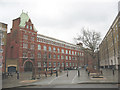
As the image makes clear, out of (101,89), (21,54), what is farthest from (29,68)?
(101,89)

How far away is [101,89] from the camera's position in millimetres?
12258

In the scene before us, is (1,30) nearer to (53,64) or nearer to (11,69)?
(11,69)

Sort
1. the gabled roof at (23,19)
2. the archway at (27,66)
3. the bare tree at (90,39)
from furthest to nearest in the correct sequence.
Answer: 1. the gabled roof at (23,19)
2. the archway at (27,66)
3. the bare tree at (90,39)

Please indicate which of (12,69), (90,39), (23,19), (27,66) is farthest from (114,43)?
(12,69)

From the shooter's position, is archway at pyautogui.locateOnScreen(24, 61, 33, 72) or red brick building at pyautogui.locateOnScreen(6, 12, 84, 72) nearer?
red brick building at pyautogui.locateOnScreen(6, 12, 84, 72)

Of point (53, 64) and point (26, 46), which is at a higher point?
point (26, 46)

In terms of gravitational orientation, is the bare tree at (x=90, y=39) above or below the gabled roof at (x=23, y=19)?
below

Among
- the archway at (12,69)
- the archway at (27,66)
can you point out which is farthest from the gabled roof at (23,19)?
the archway at (12,69)

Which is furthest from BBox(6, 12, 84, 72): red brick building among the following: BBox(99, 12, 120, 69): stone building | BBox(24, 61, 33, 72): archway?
BBox(99, 12, 120, 69): stone building

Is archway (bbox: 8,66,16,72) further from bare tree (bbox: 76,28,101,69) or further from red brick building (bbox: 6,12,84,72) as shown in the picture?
bare tree (bbox: 76,28,101,69)

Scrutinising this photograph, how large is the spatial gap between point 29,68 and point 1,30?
21.3 metres

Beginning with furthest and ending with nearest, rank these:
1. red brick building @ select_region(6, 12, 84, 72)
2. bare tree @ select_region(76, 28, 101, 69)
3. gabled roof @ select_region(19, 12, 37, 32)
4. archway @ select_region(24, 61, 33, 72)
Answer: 1. gabled roof @ select_region(19, 12, 37, 32)
2. archway @ select_region(24, 61, 33, 72)
3. red brick building @ select_region(6, 12, 84, 72)
4. bare tree @ select_region(76, 28, 101, 69)

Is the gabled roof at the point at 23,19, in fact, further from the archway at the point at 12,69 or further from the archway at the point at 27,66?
the archway at the point at 12,69

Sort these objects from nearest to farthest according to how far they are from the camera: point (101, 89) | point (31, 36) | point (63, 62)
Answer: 1. point (101, 89)
2. point (31, 36)
3. point (63, 62)
